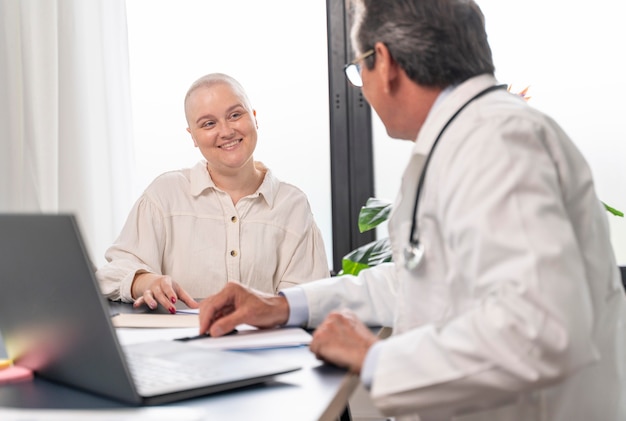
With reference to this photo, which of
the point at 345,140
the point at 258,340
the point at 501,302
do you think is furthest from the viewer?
the point at 345,140

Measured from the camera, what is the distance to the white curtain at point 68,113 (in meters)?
3.20

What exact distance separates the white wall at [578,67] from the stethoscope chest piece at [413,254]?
85.1 inches

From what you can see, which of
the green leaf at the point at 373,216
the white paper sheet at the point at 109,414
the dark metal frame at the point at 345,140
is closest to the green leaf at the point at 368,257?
the green leaf at the point at 373,216

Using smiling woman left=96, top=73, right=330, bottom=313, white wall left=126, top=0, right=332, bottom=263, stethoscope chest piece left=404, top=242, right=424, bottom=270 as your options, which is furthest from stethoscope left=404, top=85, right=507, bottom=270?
white wall left=126, top=0, right=332, bottom=263

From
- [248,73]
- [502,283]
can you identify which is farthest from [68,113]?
[502,283]

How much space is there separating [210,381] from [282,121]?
8.06 ft

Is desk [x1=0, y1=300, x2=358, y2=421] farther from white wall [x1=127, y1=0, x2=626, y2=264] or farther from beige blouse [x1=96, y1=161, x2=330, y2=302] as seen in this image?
white wall [x1=127, y1=0, x2=626, y2=264]

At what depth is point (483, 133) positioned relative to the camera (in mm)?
1085

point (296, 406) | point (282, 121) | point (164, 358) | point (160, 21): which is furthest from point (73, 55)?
point (296, 406)

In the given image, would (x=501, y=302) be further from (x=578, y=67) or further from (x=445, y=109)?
(x=578, y=67)

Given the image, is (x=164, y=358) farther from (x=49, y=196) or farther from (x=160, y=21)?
(x=160, y=21)

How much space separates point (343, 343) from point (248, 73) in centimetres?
239

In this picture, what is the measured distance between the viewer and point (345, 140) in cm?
342

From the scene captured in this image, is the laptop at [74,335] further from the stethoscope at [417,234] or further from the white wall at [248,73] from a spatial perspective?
the white wall at [248,73]
